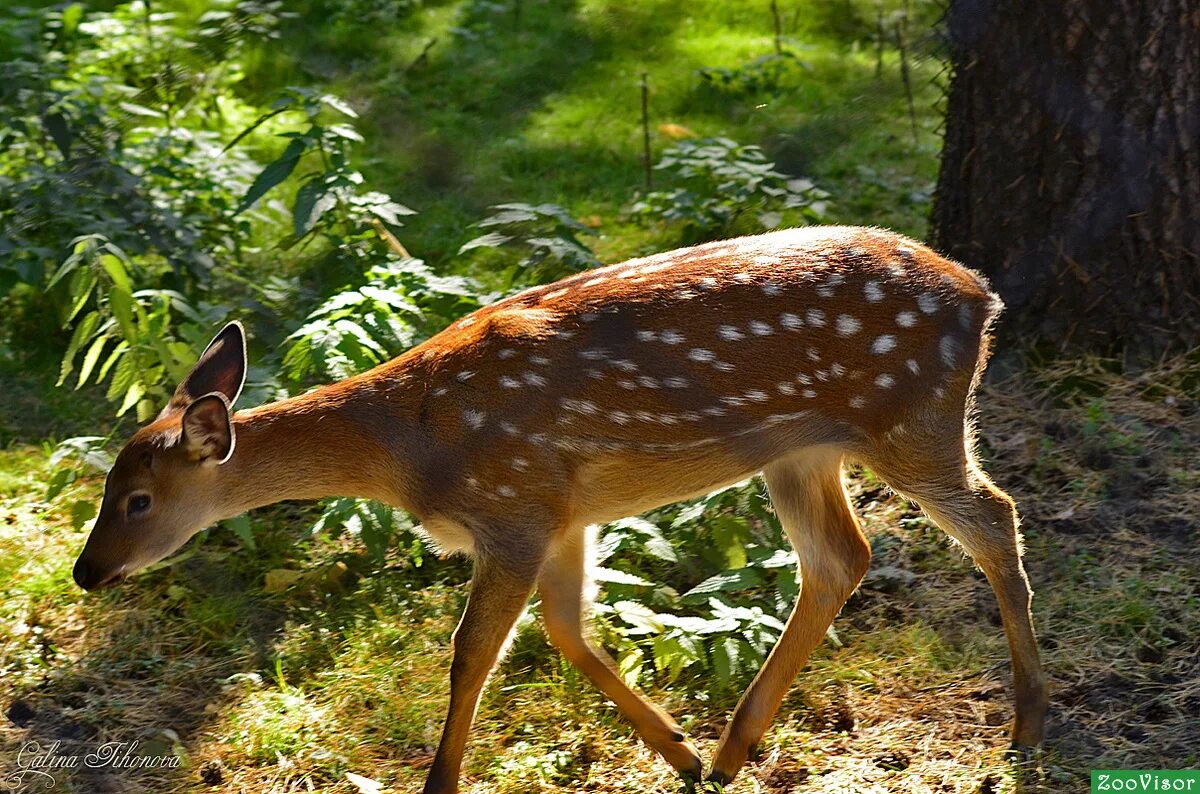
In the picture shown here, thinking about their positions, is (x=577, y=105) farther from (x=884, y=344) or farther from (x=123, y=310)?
(x=884, y=344)

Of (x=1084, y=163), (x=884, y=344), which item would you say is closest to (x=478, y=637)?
(x=884, y=344)

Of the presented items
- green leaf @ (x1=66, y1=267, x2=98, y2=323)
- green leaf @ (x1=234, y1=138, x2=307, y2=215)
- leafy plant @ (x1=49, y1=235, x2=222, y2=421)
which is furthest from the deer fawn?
green leaf @ (x1=234, y1=138, x2=307, y2=215)

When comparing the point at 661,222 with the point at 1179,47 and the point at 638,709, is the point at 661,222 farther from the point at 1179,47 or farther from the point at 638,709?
the point at 638,709

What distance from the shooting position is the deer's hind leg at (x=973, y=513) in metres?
4.09

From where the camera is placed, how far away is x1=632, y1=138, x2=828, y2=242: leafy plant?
21.4ft

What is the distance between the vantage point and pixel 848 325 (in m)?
4.02

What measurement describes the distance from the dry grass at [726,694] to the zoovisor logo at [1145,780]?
6 centimetres

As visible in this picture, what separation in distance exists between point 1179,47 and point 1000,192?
0.85 meters

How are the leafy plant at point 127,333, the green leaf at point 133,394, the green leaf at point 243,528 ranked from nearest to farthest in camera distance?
the green leaf at point 243,528 < the green leaf at point 133,394 < the leafy plant at point 127,333

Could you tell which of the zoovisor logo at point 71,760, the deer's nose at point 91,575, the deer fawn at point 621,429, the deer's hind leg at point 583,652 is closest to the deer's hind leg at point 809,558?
the deer fawn at point 621,429

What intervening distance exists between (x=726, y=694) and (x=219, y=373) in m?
1.89

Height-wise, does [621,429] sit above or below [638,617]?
above

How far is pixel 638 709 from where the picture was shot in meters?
4.11

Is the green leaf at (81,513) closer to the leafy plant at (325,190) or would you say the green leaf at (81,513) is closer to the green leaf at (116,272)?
the green leaf at (116,272)
